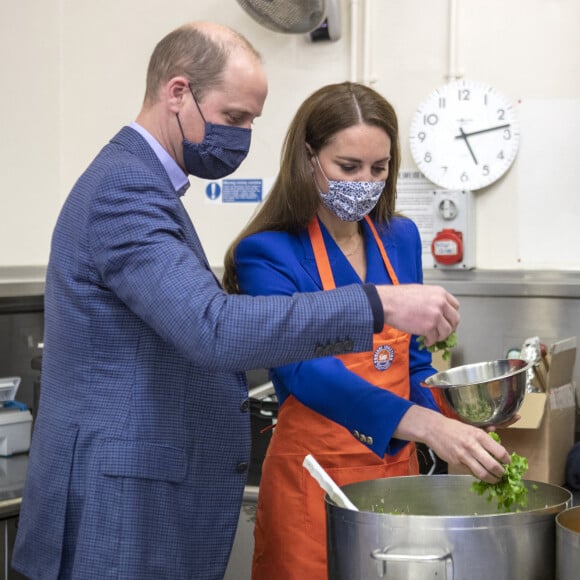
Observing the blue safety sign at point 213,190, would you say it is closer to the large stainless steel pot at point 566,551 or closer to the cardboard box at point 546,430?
the cardboard box at point 546,430

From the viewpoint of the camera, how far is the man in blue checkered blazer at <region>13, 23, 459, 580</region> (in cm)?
115

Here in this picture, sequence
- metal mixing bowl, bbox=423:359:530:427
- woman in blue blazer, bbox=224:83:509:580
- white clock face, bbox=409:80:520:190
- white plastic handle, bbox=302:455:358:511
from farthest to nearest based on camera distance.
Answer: white clock face, bbox=409:80:520:190 < woman in blue blazer, bbox=224:83:509:580 < metal mixing bowl, bbox=423:359:530:427 < white plastic handle, bbox=302:455:358:511

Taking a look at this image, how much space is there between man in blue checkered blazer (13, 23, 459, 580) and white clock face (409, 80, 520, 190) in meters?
1.52

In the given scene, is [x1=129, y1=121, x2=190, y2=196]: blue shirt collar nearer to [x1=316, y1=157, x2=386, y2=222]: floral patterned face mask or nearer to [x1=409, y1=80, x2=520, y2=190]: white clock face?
[x1=316, y1=157, x2=386, y2=222]: floral patterned face mask

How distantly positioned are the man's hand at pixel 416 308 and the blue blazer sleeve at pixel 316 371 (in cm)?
31

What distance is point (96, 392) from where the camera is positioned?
1.26 meters

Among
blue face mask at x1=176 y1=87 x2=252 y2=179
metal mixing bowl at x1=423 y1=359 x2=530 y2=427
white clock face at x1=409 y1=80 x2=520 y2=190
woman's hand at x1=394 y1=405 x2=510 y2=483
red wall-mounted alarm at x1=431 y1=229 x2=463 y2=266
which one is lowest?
woman's hand at x1=394 y1=405 x2=510 y2=483

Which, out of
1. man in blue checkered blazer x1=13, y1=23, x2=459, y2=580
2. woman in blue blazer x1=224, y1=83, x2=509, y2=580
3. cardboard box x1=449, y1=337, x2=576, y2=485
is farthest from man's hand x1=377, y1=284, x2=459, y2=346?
cardboard box x1=449, y1=337, x2=576, y2=485

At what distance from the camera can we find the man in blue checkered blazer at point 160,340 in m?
1.15

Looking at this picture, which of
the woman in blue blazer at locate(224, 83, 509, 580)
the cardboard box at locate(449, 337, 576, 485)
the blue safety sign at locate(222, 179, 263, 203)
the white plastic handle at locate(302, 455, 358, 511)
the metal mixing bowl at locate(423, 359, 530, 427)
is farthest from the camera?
the blue safety sign at locate(222, 179, 263, 203)

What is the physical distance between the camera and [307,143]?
1685 mm

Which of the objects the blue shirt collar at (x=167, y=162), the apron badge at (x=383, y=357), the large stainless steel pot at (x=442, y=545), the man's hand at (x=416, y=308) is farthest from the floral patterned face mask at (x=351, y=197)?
the large stainless steel pot at (x=442, y=545)

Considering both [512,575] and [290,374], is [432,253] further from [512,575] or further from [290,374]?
[512,575]

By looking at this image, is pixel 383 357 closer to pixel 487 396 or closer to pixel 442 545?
pixel 487 396
